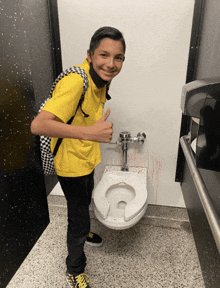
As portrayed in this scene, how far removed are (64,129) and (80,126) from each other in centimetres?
6

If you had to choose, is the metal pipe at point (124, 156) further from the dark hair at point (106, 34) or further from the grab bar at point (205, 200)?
the dark hair at point (106, 34)

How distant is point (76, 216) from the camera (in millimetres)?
1160

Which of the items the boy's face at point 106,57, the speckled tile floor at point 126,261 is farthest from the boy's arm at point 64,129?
the speckled tile floor at point 126,261

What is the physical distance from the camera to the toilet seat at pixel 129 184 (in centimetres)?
125

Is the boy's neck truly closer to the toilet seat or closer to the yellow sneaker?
the toilet seat

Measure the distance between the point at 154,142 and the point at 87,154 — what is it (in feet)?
2.28

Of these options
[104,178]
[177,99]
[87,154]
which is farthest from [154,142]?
[87,154]

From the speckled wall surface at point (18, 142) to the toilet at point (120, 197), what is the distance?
38 cm

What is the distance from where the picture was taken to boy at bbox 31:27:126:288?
79 cm

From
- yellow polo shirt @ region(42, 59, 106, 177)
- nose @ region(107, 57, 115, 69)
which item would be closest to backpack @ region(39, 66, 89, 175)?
yellow polo shirt @ region(42, 59, 106, 177)

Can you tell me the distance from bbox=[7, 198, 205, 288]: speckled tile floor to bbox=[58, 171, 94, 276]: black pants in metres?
0.19

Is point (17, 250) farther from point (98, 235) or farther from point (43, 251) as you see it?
point (98, 235)

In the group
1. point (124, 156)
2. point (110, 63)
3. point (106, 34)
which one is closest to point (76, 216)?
point (124, 156)

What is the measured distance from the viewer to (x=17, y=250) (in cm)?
111
